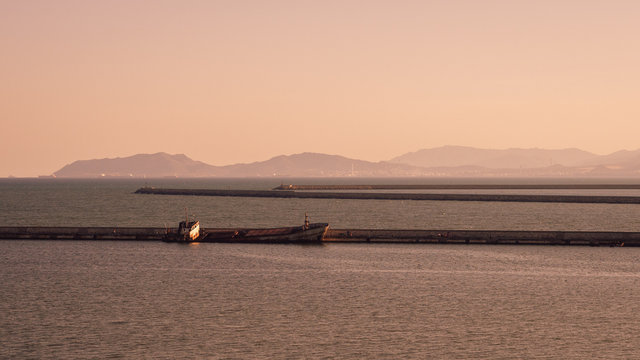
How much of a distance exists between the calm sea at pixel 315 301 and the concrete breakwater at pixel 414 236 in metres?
1.78

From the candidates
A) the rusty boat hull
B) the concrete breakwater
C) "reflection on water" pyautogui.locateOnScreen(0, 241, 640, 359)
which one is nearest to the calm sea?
"reflection on water" pyautogui.locateOnScreen(0, 241, 640, 359)

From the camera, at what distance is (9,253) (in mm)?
69500

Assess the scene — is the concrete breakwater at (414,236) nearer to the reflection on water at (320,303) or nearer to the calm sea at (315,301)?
the calm sea at (315,301)

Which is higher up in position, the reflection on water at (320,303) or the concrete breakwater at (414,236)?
the concrete breakwater at (414,236)

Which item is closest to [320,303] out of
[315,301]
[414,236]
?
[315,301]

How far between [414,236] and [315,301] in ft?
112

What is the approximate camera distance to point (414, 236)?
77.3 m

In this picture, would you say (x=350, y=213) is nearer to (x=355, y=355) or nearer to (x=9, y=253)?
(x=9, y=253)

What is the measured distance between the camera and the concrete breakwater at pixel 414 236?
244 ft

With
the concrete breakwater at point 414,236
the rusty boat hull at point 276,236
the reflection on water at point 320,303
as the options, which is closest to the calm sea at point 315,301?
the reflection on water at point 320,303

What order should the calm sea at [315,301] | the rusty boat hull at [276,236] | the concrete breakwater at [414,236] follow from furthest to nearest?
the rusty boat hull at [276,236]
the concrete breakwater at [414,236]
the calm sea at [315,301]

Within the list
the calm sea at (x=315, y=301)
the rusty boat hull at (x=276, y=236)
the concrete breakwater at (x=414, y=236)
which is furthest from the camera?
the rusty boat hull at (x=276, y=236)

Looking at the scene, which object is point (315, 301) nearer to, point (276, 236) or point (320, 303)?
point (320, 303)

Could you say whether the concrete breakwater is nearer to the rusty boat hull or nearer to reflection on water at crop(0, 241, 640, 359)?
the rusty boat hull
